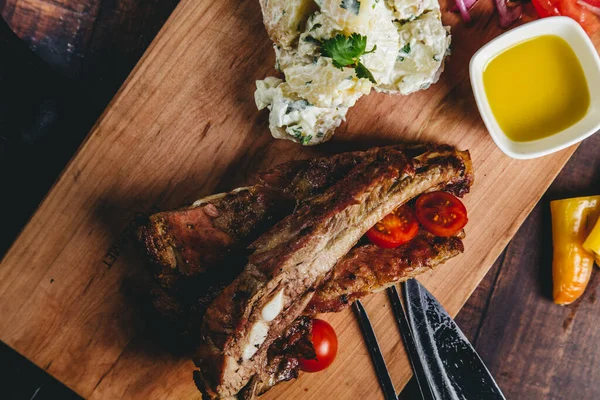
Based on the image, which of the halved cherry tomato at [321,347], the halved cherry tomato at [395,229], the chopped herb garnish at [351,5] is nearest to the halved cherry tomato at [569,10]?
the chopped herb garnish at [351,5]

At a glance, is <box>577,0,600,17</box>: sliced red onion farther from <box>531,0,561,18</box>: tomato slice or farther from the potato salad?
the potato salad

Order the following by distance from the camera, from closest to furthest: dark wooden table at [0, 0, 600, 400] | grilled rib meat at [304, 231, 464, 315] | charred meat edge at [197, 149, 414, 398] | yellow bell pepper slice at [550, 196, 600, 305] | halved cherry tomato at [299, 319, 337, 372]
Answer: charred meat edge at [197, 149, 414, 398] < grilled rib meat at [304, 231, 464, 315] < halved cherry tomato at [299, 319, 337, 372] < yellow bell pepper slice at [550, 196, 600, 305] < dark wooden table at [0, 0, 600, 400]

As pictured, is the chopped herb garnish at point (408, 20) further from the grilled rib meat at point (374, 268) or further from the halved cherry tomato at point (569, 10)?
the grilled rib meat at point (374, 268)

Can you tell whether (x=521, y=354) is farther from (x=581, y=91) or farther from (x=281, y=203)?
(x=281, y=203)

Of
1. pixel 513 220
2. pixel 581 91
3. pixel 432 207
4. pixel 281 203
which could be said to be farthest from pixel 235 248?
pixel 581 91

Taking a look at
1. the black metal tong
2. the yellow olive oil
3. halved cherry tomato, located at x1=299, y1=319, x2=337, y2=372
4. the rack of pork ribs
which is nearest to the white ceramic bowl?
the yellow olive oil

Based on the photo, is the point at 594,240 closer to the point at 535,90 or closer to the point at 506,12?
the point at 535,90
